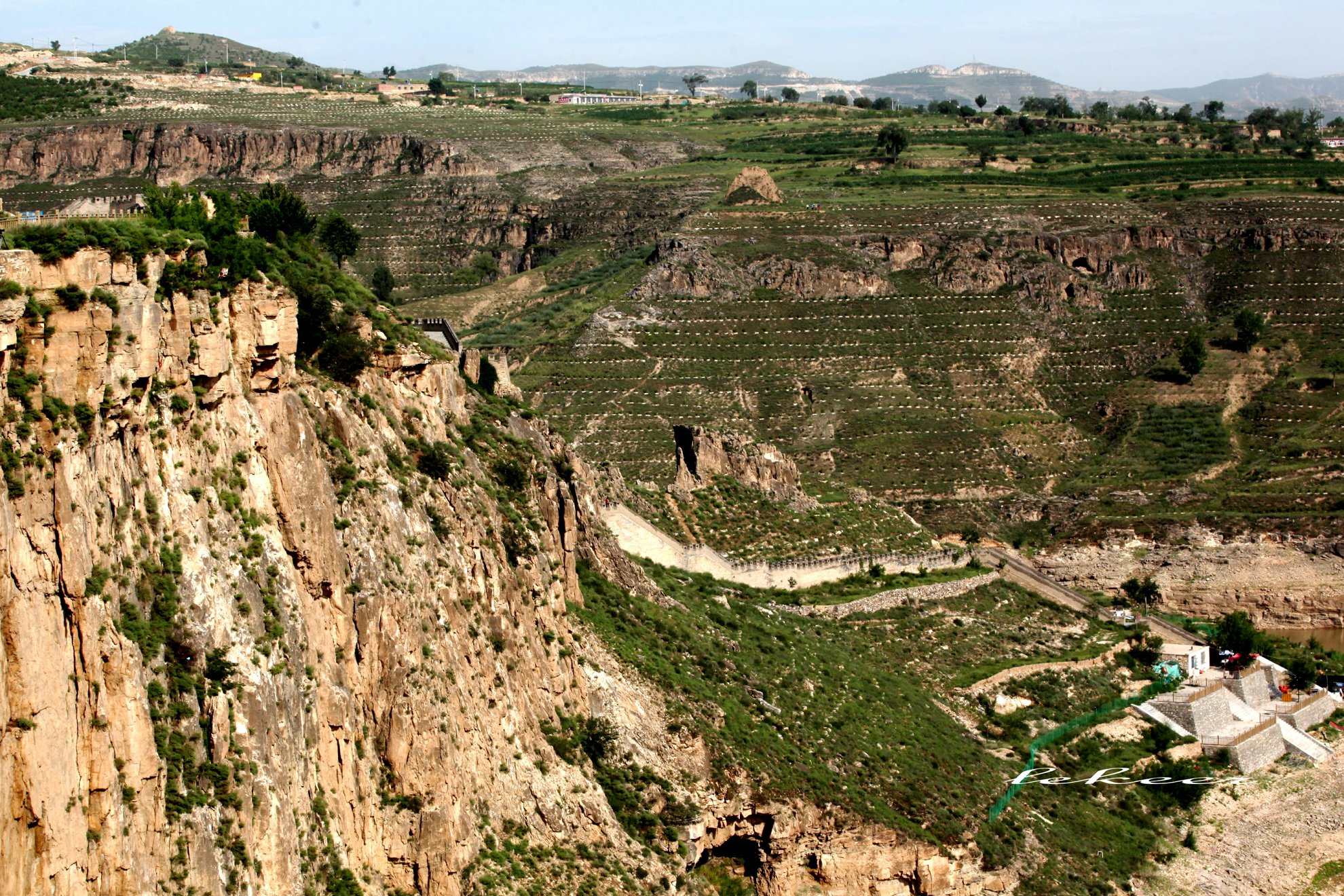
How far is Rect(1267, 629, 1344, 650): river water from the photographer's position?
7756 centimetres

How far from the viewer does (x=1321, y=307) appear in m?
105

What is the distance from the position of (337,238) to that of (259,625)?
4999 centimetres

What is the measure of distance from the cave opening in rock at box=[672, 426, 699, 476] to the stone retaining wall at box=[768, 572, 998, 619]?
25.6 feet

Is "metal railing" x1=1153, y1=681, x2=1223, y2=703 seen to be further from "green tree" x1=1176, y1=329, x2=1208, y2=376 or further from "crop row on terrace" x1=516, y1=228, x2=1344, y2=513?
"green tree" x1=1176, y1=329, x2=1208, y2=376

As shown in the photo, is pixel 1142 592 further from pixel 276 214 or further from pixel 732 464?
pixel 276 214

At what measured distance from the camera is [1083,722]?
184ft

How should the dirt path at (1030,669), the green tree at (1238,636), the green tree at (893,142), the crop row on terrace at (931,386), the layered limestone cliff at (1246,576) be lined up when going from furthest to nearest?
the green tree at (893,142)
the crop row on terrace at (931,386)
the layered limestone cliff at (1246,576)
the green tree at (1238,636)
the dirt path at (1030,669)

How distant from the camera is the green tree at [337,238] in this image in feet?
234

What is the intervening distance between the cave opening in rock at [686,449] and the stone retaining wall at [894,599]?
25.6 ft

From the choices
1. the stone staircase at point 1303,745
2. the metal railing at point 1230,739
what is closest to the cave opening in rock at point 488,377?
the metal railing at point 1230,739

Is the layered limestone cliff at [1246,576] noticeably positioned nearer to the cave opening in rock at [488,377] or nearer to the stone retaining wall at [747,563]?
the stone retaining wall at [747,563]

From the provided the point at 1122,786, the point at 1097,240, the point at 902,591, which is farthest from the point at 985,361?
the point at 1122,786

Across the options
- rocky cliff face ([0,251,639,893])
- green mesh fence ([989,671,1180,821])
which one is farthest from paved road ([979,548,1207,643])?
rocky cliff face ([0,251,639,893])

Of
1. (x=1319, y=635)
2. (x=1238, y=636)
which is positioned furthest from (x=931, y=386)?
(x=1238, y=636)
